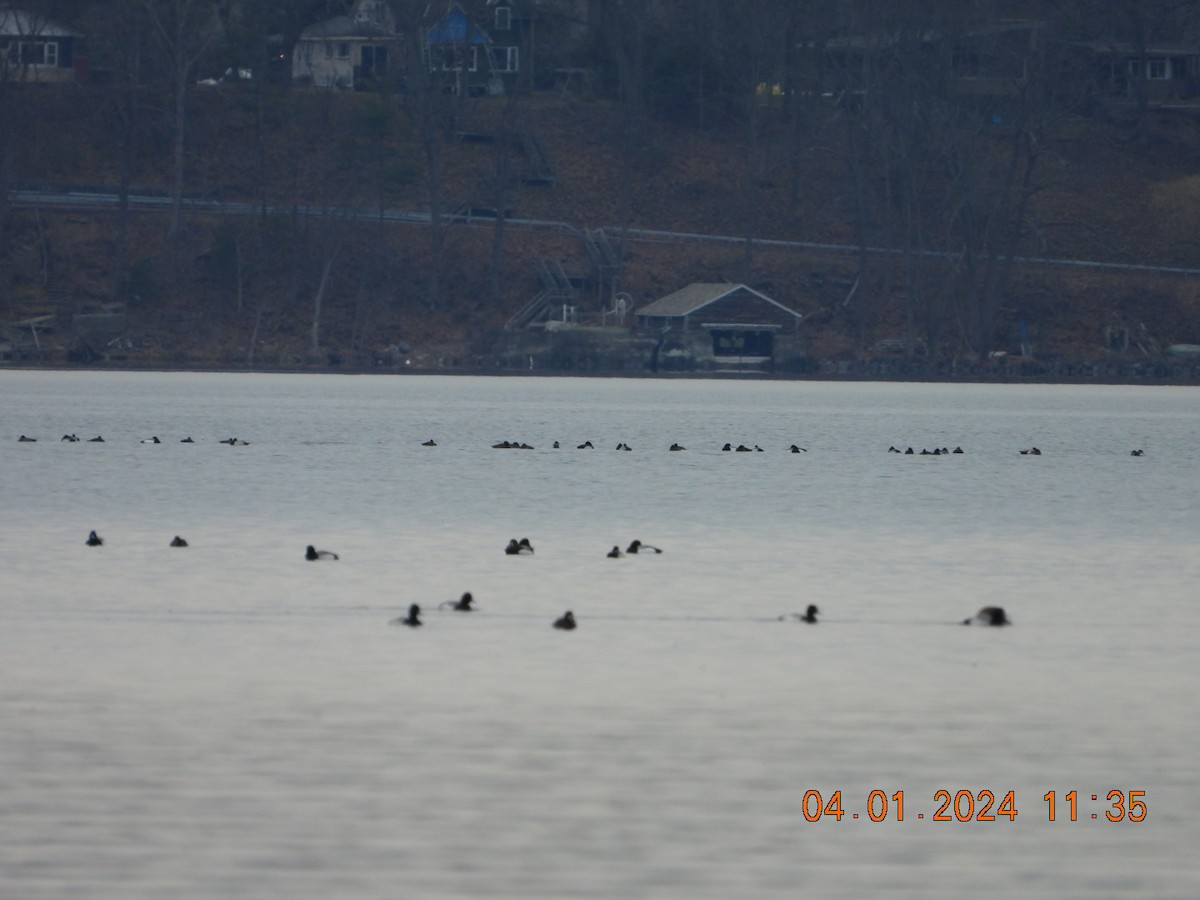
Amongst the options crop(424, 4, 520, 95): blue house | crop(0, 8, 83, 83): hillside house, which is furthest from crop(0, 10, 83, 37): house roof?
crop(424, 4, 520, 95): blue house

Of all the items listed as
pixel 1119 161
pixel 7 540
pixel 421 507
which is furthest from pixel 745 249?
pixel 7 540

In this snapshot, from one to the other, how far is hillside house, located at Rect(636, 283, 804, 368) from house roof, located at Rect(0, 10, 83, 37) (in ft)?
116

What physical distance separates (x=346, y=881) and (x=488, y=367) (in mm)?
88579

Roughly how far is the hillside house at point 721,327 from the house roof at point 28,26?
35350 millimetres

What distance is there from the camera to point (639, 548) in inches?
1084

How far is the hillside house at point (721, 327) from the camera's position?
316 feet

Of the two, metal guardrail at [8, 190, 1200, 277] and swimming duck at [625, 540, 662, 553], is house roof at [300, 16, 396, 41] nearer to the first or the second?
metal guardrail at [8, 190, 1200, 277]

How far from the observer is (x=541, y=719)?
14773mm

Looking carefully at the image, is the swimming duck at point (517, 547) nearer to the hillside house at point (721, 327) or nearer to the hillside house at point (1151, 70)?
the hillside house at point (721, 327)
